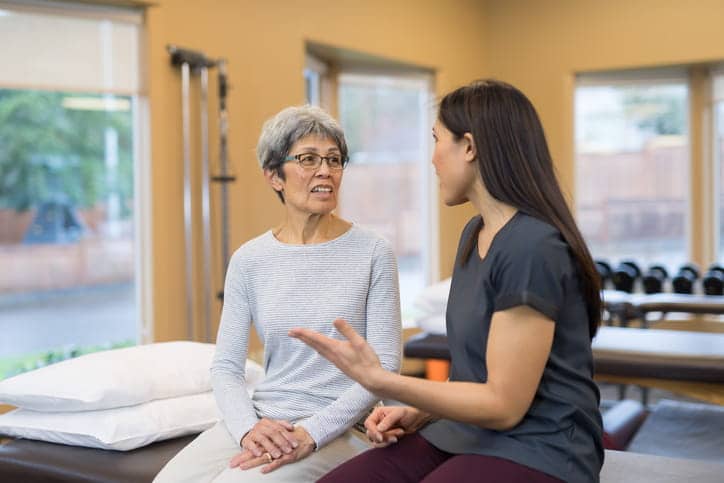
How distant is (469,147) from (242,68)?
3077 mm

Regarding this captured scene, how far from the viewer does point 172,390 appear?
84.8 inches

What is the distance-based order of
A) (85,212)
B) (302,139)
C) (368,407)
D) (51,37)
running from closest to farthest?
1. (368,407)
2. (302,139)
3. (51,37)
4. (85,212)

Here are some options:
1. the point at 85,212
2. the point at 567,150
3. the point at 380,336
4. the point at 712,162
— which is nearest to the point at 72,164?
the point at 85,212

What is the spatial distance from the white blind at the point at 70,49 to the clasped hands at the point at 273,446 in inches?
92.9

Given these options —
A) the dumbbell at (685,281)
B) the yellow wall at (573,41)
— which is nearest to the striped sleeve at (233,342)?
the dumbbell at (685,281)

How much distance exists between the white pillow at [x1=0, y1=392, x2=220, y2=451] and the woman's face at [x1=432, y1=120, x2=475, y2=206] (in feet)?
3.28

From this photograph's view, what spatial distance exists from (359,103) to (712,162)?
2.46 metres

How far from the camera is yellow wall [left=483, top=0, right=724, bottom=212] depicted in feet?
17.8

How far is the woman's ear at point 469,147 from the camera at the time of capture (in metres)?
1.40

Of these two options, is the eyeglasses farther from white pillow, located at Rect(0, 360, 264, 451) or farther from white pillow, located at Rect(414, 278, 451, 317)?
white pillow, located at Rect(414, 278, 451, 317)

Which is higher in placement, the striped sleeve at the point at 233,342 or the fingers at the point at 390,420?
the striped sleeve at the point at 233,342

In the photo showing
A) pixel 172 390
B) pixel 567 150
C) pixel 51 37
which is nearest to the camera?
pixel 172 390

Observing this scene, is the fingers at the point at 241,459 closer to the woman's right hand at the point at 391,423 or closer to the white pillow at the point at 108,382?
the woman's right hand at the point at 391,423

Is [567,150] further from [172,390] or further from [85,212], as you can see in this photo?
[172,390]
